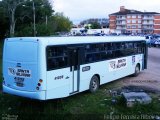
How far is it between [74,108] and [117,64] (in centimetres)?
541

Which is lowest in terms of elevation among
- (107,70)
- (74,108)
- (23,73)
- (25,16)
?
(74,108)

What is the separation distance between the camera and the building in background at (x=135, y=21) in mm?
128750

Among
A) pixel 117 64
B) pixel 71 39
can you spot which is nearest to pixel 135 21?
pixel 117 64

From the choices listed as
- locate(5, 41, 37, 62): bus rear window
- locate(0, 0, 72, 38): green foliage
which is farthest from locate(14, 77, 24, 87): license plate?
locate(0, 0, 72, 38): green foliage

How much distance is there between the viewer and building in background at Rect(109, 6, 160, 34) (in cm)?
12875

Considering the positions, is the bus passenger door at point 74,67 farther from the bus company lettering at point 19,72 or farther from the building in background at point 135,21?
the building in background at point 135,21

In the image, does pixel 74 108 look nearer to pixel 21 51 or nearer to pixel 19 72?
pixel 19 72

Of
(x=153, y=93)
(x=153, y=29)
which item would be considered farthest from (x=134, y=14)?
(x=153, y=93)

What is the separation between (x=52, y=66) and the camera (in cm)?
1016

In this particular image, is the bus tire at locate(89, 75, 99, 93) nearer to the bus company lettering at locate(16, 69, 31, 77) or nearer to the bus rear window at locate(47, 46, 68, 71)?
the bus rear window at locate(47, 46, 68, 71)

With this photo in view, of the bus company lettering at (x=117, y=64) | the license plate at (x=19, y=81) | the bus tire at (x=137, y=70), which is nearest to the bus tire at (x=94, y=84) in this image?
the bus company lettering at (x=117, y=64)

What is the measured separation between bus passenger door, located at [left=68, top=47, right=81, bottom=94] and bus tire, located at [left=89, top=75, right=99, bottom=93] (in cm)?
124

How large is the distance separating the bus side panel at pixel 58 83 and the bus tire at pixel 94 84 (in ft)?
6.24

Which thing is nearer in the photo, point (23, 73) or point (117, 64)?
point (23, 73)
